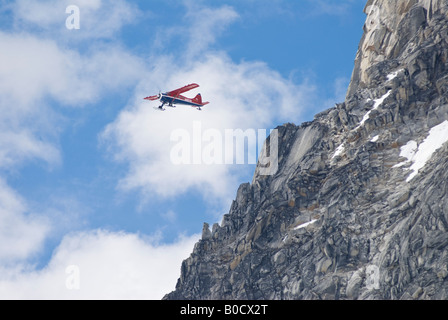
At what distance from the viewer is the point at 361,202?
382 ft

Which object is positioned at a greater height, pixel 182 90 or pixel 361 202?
pixel 182 90

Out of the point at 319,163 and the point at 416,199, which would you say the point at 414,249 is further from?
the point at 319,163

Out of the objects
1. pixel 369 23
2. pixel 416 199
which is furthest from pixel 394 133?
pixel 369 23

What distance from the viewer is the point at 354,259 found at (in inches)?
4341

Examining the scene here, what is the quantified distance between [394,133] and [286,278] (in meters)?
25.3

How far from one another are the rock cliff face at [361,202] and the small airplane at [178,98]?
14.5 m

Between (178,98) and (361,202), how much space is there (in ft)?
124

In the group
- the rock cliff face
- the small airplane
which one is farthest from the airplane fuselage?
the rock cliff face

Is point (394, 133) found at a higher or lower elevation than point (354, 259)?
higher

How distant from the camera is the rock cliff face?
105m

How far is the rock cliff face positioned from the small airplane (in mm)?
14500

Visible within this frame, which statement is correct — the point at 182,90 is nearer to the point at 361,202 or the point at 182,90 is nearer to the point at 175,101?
the point at 175,101

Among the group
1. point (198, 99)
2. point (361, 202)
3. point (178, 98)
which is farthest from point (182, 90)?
point (361, 202)

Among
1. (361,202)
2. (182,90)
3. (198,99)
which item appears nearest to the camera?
(361,202)
